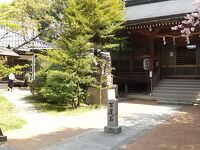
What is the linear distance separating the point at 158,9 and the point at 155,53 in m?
4.32

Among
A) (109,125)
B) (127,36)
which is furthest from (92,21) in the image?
(109,125)

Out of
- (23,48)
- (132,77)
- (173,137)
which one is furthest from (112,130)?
Result: (23,48)

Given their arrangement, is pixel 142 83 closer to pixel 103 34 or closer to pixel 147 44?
pixel 147 44

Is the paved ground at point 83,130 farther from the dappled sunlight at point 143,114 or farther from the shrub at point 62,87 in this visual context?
the shrub at point 62,87

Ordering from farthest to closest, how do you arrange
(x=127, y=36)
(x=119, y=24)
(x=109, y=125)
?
1. (x=127, y=36)
2. (x=119, y=24)
3. (x=109, y=125)

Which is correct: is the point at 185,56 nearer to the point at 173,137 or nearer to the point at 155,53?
the point at 155,53

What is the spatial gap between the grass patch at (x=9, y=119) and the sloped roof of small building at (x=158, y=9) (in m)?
10.6

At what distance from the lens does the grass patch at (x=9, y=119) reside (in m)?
11.2

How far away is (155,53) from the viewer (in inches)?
866

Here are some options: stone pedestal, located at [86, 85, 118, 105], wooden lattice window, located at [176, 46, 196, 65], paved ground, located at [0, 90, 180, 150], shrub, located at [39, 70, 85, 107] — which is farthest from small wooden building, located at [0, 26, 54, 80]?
paved ground, located at [0, 90, 180, 150]

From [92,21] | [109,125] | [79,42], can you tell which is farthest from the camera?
[92,21]

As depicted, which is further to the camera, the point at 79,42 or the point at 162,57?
the point at 162,57

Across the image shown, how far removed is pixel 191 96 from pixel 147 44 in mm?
5945

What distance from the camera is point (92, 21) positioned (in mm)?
17234
